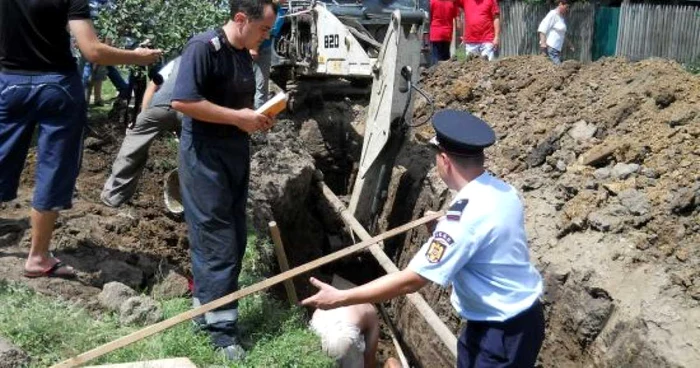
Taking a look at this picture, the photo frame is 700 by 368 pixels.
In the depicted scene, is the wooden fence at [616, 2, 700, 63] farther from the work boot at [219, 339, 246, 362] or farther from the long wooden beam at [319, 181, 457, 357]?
the work boot at [219, 339, 246, 362]

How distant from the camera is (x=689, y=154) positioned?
672 cm

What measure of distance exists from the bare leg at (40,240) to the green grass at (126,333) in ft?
0.61

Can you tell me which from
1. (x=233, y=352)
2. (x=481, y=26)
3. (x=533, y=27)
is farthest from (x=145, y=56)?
(x=533, y=27)

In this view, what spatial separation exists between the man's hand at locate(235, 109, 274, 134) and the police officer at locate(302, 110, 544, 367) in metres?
1.23

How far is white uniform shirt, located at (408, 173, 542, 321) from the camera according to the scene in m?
3.62

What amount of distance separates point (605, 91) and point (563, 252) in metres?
2.98

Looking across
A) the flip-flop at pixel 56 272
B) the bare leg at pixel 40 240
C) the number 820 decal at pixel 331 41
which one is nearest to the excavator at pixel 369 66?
the number 820 decal at pixel 331 41

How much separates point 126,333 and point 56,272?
85 cm

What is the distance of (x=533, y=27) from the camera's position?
22.4 metres

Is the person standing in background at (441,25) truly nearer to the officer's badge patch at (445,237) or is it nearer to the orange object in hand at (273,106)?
the orange object in hand at (273,106)

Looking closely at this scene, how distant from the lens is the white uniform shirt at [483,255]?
11.9 ft

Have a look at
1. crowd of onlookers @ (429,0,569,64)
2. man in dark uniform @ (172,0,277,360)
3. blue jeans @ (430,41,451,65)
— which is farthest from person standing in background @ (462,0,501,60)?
man in dark uniform @ (172,0,277,360)

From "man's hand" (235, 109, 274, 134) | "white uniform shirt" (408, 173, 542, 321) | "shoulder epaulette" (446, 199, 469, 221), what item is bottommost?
"white uniform shirt" (408, 173, 542, 321)

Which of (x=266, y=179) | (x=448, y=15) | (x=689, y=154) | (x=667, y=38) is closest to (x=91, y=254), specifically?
(x=266, y=179)
